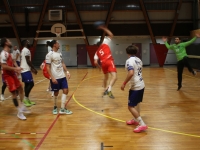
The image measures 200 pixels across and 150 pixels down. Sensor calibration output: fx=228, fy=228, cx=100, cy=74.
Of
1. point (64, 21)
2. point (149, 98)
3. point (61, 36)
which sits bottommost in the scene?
point (149, 98)

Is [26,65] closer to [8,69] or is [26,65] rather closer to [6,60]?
[6,60]

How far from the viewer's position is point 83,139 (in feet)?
13.4

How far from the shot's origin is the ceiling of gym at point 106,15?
2034 cm

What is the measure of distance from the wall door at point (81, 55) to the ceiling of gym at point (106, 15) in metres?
1.90

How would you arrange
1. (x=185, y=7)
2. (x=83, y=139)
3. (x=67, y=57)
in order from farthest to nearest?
1. (x=67, y=57)
2. (x=185, y=7)
3. (x=83, y=139)

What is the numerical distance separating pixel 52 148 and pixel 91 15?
60.7 feet

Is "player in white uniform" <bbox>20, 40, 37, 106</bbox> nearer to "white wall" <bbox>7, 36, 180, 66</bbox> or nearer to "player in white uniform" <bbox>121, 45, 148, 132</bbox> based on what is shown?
"player in white uniform" <bbox>121, 45, 148, 132</bbox>

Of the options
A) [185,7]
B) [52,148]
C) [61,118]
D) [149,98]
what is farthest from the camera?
[185,7]

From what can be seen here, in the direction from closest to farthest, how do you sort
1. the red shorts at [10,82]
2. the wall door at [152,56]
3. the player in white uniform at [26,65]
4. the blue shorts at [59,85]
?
the red shorts at [10,82], the blue shorts at [59,85], the player in white uniform at [26,65], the wall door at [152,56]

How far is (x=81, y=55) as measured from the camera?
22.9 metres

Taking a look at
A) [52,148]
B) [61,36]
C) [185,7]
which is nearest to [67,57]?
[61,36]

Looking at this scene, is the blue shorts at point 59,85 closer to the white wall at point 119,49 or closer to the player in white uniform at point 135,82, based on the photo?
the player in white uniform at point 135,82

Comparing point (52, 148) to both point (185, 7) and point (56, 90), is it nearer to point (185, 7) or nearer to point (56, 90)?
point (56, 90)

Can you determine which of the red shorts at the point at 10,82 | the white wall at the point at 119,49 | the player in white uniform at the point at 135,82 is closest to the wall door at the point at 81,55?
the white wall at the point at 119,49
